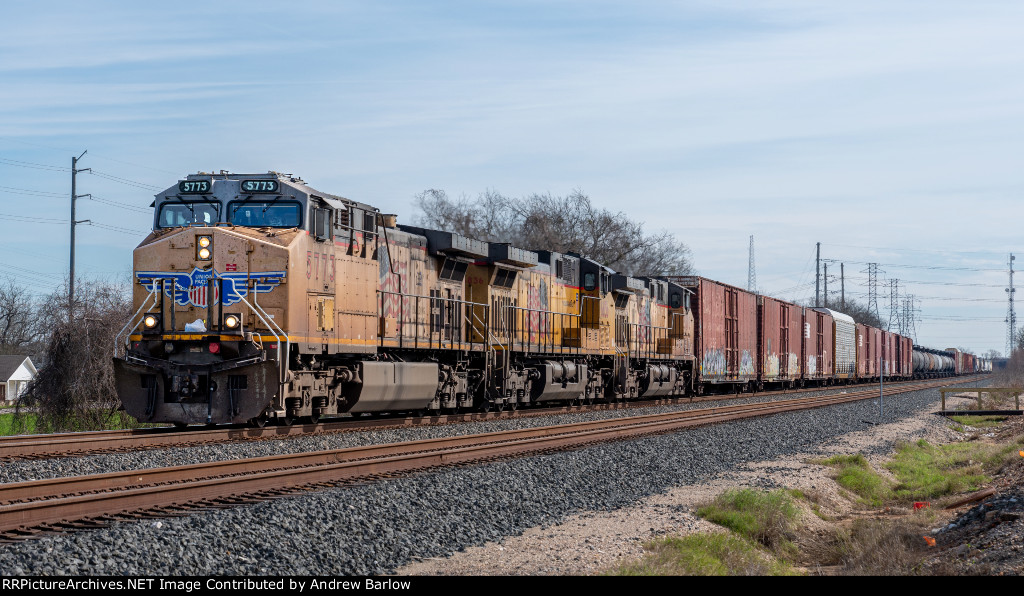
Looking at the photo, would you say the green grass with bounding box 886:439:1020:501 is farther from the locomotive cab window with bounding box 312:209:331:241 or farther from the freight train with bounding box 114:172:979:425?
the locomotive cab window with bounding box 312:209:331:241

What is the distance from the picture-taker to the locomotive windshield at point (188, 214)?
43.9 ft

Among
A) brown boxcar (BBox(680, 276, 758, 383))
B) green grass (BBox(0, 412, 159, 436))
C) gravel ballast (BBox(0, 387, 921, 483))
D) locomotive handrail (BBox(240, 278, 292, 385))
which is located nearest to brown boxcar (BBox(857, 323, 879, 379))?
brown boxcar (BBox(680, 276, 758, 383))

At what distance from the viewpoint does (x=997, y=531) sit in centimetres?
770

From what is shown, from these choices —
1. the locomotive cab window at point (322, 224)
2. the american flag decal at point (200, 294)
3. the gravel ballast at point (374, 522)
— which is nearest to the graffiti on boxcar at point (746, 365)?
the gravel ballast at point (374, 522)

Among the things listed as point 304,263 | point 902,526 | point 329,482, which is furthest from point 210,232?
point 902,526

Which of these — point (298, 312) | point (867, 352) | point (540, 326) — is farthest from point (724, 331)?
point (867, 352)

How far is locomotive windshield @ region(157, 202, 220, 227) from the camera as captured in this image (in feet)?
43.9

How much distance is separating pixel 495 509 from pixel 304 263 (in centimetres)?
587

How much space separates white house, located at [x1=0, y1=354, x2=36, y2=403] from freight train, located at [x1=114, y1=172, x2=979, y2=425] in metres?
42.3

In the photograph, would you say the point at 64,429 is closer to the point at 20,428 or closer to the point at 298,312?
the point at 20,428

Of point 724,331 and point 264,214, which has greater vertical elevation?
point 264,214

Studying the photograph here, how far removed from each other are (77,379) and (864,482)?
51.2 ft

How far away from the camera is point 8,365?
55.1 m
